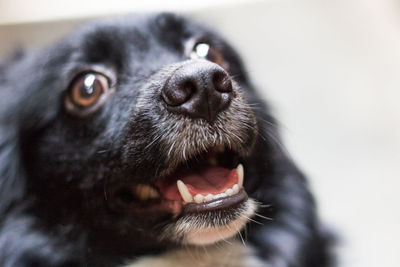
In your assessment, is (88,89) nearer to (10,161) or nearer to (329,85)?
(10,161)

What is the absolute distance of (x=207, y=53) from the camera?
923 mm

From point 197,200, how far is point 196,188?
2cm

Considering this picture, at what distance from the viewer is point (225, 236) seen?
31.4 inches

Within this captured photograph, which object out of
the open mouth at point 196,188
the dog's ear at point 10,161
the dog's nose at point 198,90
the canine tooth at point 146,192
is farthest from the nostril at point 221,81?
the dog's ear at point 10,161

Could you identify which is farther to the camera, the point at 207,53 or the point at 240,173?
the point at 207,53

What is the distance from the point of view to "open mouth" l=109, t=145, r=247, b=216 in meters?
0.76

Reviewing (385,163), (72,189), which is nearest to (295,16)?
(385,163)

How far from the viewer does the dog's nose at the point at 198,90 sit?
676mm

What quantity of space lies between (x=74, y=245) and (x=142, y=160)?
0.76 feet

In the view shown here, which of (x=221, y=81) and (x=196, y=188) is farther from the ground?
(x=221, y=81)

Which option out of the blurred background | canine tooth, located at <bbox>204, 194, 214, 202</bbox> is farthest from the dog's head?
the blurred background

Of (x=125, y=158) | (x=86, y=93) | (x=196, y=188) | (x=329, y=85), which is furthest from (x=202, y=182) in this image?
(x=329, y=85)

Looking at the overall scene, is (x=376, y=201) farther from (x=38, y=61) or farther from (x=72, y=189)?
(x=38, y=61)

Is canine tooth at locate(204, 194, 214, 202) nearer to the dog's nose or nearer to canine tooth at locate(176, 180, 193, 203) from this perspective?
canine tooth at locate(176, 180, 193, 203)
